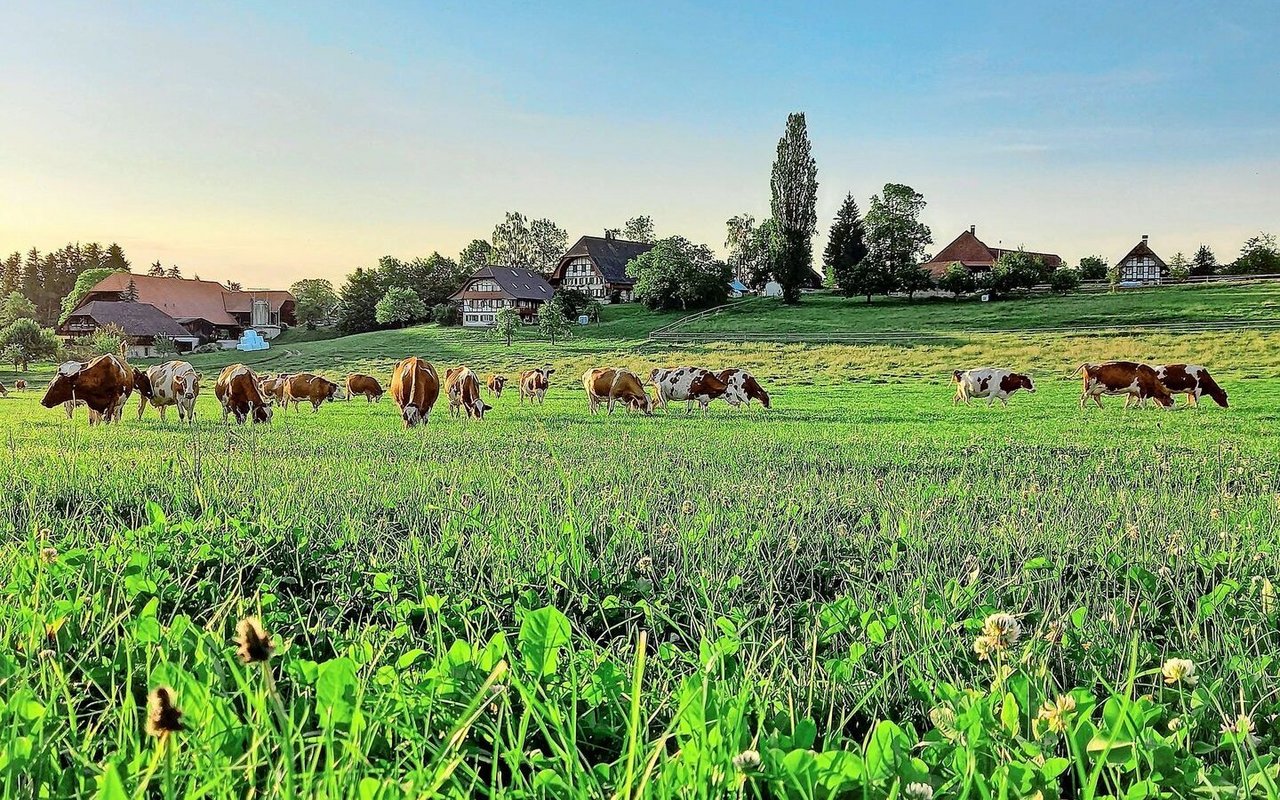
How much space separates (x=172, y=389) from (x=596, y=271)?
895cm

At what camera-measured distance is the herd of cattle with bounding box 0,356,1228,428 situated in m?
6.34

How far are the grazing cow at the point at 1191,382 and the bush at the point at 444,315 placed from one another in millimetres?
7891

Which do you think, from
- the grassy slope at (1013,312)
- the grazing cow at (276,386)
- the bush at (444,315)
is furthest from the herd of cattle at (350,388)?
the grassy slope at (1013,312)

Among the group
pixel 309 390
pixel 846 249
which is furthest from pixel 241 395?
pixel 846 249

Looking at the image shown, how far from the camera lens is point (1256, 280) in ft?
20.2

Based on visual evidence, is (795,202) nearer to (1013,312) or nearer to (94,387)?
(1013,312)

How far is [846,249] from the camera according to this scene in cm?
1468

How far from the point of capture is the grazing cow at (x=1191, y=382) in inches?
232

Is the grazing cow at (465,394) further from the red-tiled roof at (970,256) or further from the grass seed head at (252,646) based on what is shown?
the grass seed head at (252,646)

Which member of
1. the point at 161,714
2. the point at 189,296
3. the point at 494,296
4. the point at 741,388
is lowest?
the point at 741,388

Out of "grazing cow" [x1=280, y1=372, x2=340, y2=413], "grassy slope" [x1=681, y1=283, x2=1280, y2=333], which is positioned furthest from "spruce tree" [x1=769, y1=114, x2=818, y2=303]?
"grazing cow" [x1=280, y1=372, x2=340, y2=413]

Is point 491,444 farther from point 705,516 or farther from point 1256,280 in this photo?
point 1256,280

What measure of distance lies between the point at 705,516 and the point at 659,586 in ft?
2.04

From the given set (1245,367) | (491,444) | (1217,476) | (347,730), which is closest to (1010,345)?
(1245,367)
